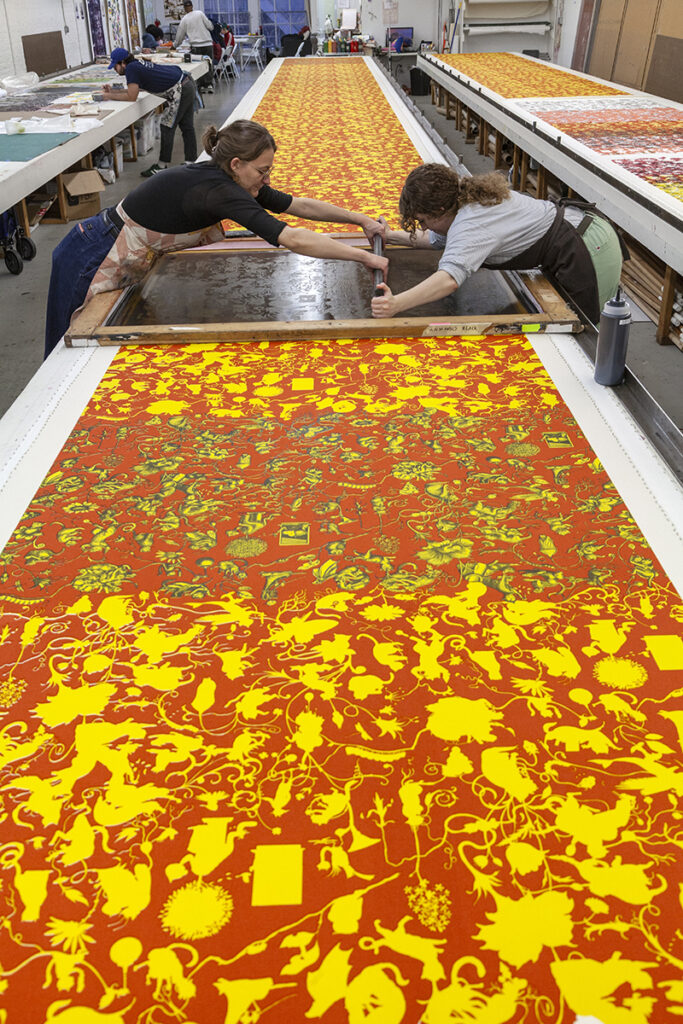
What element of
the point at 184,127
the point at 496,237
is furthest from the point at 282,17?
the point at 496,237

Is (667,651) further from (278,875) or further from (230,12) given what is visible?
(230,12)

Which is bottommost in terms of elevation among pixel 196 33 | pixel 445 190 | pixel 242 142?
pixel 196 33

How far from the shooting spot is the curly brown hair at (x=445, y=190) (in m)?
2.37

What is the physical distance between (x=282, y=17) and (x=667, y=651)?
18.2 metres

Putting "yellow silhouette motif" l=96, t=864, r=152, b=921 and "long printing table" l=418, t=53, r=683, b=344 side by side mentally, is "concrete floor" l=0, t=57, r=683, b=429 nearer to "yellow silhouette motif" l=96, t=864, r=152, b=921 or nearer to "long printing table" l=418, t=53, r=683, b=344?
"long printing table" l=418, t=53, r=683, b=344

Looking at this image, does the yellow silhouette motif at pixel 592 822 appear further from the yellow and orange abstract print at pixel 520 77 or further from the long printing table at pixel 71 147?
the yellow and orange abstract print at pixel 520 77

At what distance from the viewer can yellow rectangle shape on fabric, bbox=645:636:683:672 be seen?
1218 mm

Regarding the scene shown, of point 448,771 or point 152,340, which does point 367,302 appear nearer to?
point 152,340

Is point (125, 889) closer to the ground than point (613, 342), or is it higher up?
closer to the ground

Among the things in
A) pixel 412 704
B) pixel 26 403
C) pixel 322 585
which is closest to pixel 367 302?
pixel 26 403

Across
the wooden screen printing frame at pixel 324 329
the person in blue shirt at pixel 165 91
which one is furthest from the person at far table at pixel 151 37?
the wooden screen printing frame at pixel 324 329

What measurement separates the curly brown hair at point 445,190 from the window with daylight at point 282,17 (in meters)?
16.0

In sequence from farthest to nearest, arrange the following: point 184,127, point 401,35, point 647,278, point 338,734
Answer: point 401,35, point 184,127, point 647,278, point 338,734

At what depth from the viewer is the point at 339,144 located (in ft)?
16.4
